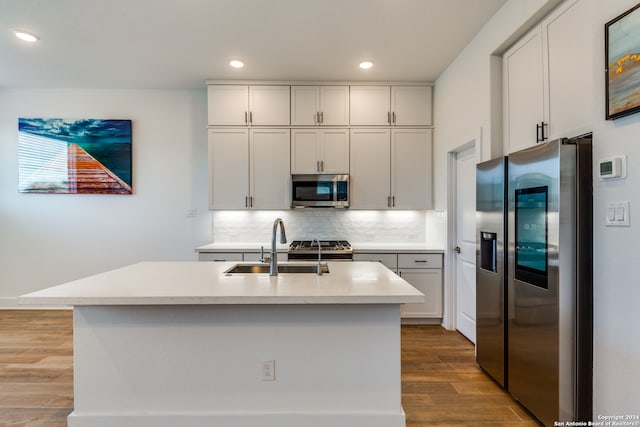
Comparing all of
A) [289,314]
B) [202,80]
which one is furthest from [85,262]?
[289,314]

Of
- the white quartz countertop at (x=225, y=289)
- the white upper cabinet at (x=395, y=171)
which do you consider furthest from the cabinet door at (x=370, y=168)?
the white quartz countertop at (x=225, y=289)

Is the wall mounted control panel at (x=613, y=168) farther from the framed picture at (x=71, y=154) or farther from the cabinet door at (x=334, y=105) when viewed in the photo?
the framed picture at (x=71, y=154)

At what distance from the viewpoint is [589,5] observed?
1.88m

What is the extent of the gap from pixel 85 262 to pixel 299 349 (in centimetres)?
383

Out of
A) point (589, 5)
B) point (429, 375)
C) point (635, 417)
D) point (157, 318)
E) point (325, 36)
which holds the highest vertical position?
point (325, 36)

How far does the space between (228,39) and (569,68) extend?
2650 mm

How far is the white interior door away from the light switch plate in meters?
1.62

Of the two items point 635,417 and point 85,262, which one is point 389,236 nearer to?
point 635,417

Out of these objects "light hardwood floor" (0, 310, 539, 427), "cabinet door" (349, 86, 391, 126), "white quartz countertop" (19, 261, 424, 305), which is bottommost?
"light hardwood floor" (0, 310, 539, 427)

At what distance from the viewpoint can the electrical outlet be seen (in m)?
1.92

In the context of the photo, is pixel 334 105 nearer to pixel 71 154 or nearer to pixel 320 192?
pixel 320 192

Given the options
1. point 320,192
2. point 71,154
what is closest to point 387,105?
point 320,192

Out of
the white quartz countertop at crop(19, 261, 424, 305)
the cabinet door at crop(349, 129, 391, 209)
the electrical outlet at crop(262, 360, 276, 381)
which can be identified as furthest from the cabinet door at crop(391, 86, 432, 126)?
the electrical outlet at crop(262, 360, 276, 381)

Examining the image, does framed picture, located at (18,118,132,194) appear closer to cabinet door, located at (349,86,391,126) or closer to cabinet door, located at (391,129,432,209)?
cabinet door, located at (349,86,391,126)
